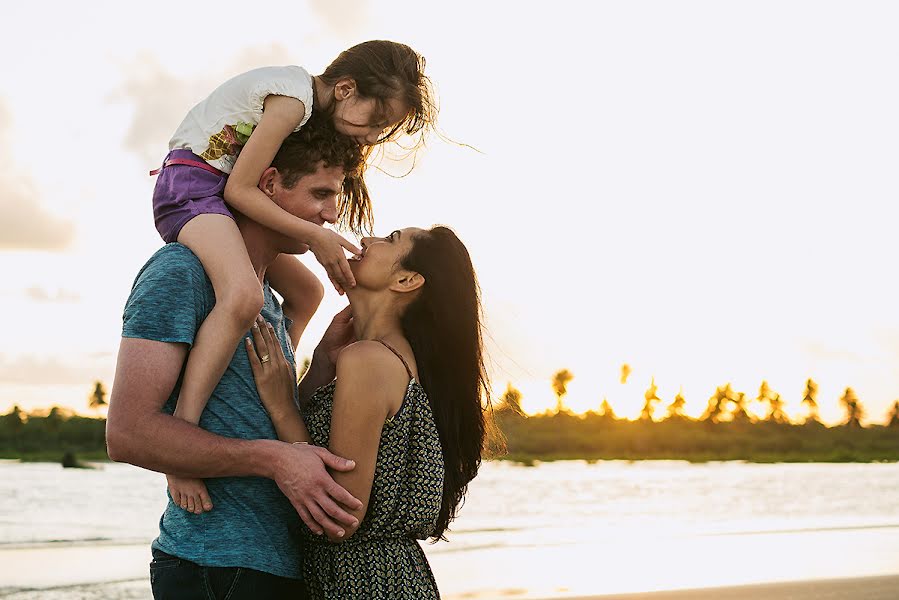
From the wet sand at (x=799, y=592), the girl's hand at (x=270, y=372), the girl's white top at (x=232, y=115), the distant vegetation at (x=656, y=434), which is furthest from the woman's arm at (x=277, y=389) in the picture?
the distant vegetation at (x=656, y=434)

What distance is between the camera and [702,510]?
810 inches

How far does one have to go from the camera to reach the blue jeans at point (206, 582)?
8.84ft

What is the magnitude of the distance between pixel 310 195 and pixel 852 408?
81277 millimetres

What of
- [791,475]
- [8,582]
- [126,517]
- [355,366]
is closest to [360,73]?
[355,366]

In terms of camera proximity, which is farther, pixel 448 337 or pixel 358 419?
pixel 448 337

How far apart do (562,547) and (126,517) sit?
7549mm

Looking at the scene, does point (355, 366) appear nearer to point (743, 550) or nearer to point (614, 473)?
point (743, 550)

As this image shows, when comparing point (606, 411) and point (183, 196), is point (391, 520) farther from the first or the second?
point (606, 411)

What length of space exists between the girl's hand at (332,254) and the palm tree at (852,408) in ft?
262

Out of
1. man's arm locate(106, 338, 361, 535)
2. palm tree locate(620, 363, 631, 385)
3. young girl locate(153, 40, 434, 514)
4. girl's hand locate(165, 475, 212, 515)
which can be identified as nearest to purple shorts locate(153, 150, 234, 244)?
young girl locate(153, 40, 434, 514)

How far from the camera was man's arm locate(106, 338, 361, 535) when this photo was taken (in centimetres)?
261

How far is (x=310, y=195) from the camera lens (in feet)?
10.9

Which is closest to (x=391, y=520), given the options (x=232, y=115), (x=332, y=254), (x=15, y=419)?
(x=332, y=254)

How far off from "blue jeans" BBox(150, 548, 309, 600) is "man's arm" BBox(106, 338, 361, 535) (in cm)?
23
